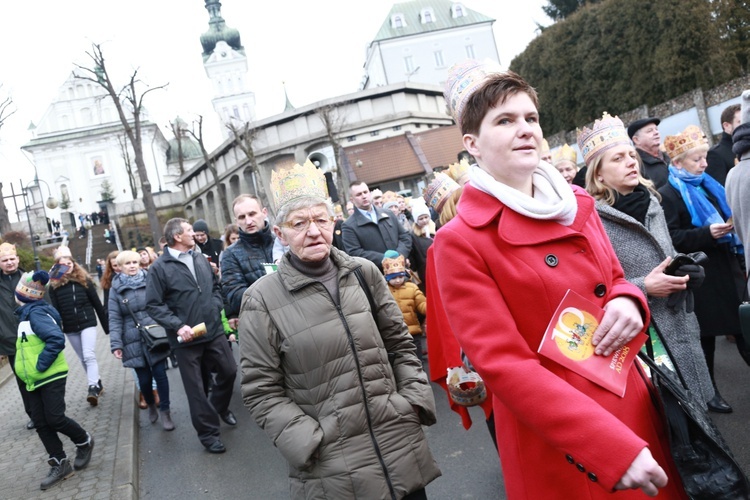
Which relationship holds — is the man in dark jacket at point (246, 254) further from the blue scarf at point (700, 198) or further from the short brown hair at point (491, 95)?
the short brown hair at point (491, 95)

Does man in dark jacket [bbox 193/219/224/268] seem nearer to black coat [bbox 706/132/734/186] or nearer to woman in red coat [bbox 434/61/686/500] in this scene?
black coat [bbox 706/132/734/186]

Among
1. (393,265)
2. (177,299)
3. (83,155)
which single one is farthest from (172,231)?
(83,155)

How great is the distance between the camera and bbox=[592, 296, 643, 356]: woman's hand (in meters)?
2.00

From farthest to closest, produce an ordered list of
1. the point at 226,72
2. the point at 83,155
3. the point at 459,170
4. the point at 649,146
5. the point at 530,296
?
the point at 226,72 → the point at 83,155 → the point at 649,146 → the point at 459,170 → the point at 530,296

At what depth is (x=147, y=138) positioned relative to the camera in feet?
287

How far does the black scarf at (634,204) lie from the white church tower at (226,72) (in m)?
100

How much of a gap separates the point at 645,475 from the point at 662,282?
1625 millimetres

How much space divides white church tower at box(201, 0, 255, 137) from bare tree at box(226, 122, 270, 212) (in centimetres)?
5293

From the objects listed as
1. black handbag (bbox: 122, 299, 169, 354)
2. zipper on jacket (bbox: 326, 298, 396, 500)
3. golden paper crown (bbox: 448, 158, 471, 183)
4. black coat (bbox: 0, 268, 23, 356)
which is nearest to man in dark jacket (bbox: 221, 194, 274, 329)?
black handbag (bbox: 122, 299, 169, 354)

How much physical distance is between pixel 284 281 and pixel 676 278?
6.17 feet

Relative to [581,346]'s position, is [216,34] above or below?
above

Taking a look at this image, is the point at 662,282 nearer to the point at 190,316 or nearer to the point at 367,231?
the point at 190,316

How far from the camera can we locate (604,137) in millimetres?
3992

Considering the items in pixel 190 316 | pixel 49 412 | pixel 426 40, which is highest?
pixel 426 40
